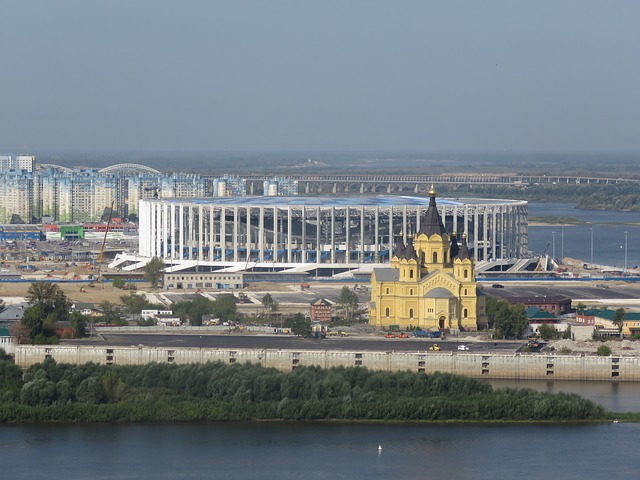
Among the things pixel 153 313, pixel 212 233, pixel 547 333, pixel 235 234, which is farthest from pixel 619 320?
pixel 212 233

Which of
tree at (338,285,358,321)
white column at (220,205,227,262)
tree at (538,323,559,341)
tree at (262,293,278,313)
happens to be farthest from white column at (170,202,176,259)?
tree at (538,323,559,341)

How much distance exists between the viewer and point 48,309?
1308 inches

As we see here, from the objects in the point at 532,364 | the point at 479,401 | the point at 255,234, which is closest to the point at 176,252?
the point at 255,234

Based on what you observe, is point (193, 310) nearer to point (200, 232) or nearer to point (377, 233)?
point (377, 233)

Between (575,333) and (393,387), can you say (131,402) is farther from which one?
(575,333)

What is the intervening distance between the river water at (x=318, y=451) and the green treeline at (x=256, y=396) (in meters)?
A: 0.32

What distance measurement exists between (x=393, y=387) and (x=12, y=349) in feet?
22.3

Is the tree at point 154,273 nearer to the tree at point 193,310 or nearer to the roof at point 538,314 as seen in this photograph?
the tree at point 193,310

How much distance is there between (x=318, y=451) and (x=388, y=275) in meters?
10.8

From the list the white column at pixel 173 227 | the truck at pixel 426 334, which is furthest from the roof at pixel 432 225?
the white column at pixel 173 227

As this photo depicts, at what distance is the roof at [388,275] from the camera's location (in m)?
34.2

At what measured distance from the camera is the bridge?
107 m

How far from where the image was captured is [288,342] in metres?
31.5

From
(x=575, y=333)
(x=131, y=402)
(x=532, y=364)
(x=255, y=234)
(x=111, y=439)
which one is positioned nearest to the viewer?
(x=111, y=439)
